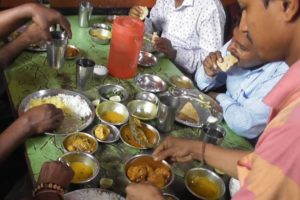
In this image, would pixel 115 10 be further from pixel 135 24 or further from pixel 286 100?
pixel 286 100

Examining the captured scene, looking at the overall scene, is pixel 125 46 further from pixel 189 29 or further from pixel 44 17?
pixel 189 29

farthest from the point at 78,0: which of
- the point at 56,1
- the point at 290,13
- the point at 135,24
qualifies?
the point at 290,13

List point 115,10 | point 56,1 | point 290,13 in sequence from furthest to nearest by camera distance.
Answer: point 115,10 → point 56,1 → point 290,13

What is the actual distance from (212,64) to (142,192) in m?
1.37

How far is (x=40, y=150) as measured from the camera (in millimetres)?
1586

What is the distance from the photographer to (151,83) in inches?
90.0

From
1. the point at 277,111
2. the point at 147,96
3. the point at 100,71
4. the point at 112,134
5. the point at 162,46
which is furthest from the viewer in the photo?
the point at 162,46

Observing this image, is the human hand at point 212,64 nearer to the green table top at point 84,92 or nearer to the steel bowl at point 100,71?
the green table top at point 84,92

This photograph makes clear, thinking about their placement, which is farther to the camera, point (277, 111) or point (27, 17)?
point (27, 17)

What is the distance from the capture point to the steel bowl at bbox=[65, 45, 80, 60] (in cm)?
233

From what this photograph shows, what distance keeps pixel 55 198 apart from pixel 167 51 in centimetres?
162

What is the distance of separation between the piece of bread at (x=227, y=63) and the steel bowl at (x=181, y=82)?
0.80 ft

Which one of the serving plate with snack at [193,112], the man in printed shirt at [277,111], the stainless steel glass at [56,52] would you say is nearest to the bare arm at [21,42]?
the stainless steel glass at [56,52]

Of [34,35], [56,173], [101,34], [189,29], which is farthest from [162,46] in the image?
[56,173]
